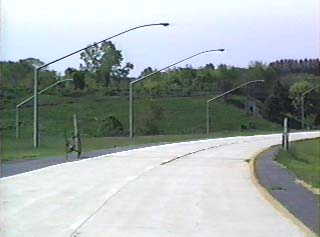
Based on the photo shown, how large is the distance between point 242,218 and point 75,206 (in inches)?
141

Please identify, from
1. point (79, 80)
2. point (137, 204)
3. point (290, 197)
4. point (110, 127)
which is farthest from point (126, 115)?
point (137, 204)

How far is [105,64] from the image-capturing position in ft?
484

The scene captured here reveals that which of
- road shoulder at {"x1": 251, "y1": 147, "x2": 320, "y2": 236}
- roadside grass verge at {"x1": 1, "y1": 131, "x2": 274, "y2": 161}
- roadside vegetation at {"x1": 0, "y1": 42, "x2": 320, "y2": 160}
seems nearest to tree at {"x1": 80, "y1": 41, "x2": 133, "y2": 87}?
roadside vegetation at {"x1": 0, "y1": 42, "x2": 320, "y2": 160}

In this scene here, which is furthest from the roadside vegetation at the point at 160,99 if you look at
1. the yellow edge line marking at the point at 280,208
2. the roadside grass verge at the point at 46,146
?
the yellow edge line marking at the point at 280,208

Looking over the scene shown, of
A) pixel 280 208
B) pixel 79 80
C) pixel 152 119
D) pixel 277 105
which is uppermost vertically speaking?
pixel 79 80

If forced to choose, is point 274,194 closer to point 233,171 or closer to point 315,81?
point 233,171

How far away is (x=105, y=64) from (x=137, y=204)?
131m

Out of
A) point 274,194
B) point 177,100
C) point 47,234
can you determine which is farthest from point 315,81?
point 47,234

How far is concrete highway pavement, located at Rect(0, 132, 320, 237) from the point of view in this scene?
12910 mm

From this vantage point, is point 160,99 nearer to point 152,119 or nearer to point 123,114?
point 123,114

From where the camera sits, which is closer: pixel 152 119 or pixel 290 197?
pixel 290 197

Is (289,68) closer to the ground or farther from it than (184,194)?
farther from it

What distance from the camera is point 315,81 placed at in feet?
433

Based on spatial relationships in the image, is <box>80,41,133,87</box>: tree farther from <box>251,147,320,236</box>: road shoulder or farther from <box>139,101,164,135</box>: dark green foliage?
<box>251,147,320,236</box>: road shoulder
